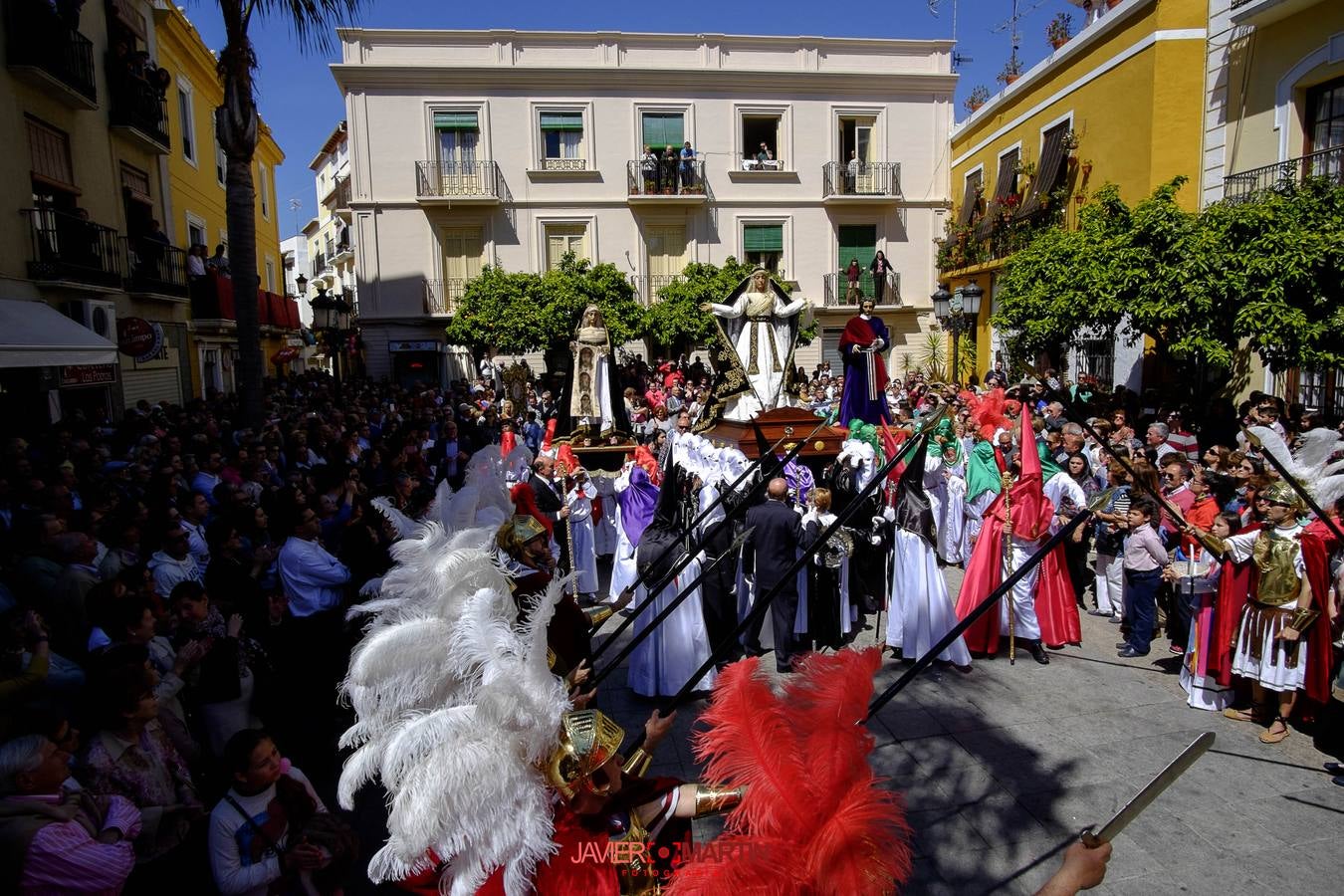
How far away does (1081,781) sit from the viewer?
4707 mm

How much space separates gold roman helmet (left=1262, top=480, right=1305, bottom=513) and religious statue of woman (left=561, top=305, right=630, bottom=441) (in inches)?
349

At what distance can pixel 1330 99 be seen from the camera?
12.3 metres

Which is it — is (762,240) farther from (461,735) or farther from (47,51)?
(461,735)

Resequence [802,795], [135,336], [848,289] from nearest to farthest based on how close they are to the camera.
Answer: [802,795] → [135,336] → [848,289]

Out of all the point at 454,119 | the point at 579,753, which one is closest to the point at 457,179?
the point at 454,119

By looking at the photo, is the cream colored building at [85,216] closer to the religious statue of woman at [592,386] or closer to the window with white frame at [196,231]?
the window with white frame at [196,231]

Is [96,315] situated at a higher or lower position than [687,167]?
lower

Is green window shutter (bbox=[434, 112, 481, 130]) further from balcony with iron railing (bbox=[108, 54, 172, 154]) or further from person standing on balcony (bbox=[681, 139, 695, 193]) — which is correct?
balcony with iron railing (bbox=[108, 54, 172, 154])

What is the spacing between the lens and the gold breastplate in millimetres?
5039

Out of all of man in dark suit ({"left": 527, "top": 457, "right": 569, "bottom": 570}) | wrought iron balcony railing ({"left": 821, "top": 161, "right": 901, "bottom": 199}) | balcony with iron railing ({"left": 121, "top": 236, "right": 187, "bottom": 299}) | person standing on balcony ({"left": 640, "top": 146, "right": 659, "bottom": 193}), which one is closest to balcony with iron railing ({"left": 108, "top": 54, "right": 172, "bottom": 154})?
balcony with iron railing ({"left": 121, "top": 236, "right": 187, "bottom": 299})

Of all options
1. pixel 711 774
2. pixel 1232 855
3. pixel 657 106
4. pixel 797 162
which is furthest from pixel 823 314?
pixel 711 774

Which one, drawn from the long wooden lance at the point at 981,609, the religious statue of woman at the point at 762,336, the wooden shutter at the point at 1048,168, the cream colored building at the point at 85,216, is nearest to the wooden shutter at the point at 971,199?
the wooden shutter at the point at 1048,168

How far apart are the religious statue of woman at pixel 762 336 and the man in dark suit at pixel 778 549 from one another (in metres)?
5.49

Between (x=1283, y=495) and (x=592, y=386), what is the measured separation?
367 inches
